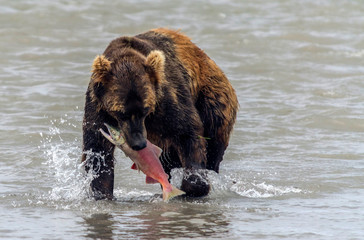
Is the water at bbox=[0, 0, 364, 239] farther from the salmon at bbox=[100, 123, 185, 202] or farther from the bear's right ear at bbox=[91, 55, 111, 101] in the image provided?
the bear's right ear at bbox=[91, 55, 111, 101]

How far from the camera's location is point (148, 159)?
6.08m

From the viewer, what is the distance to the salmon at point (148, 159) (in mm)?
6027

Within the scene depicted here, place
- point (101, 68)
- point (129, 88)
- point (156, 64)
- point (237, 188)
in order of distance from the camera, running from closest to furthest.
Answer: point (129, 88) < point (101, 68) < point (156, 64) < point (237, 188)

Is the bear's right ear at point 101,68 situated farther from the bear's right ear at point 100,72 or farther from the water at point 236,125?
the water at point 236,125

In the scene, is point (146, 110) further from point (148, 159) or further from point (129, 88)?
point (148, 159)

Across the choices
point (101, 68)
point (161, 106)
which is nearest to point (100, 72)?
point (101, 68)

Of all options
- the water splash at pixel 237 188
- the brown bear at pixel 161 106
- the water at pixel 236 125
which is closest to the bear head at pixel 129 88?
the brown bear at pixel 161 106

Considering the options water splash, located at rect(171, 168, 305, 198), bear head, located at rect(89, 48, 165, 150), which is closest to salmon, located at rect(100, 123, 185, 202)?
bear head, located at rect(89, 48, 165, 150)

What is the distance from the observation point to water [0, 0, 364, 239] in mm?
6008

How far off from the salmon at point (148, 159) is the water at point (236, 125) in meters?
0.23

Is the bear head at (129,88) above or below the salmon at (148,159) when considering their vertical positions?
above

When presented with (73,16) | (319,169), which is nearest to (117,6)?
(73,16)

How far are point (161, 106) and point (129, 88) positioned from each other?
56 cm

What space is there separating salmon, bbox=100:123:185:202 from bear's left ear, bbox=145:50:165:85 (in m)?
0.49
